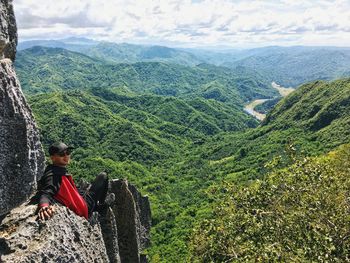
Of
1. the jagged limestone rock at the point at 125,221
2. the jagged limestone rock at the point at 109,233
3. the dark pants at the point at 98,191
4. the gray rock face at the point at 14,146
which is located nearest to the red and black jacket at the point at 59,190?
the gray rock face at the point at 14,146

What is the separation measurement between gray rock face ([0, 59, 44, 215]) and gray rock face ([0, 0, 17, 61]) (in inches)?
22.8

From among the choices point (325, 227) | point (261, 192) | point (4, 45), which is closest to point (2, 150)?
point (4, 45)

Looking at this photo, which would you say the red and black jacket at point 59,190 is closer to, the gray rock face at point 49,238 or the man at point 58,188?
the man at point 58,188

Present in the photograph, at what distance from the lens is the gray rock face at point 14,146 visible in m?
11.2

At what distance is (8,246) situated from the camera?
9570mm

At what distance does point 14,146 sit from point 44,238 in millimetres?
3098

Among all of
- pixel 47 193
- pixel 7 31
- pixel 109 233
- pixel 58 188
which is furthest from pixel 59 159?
pixel 109 233

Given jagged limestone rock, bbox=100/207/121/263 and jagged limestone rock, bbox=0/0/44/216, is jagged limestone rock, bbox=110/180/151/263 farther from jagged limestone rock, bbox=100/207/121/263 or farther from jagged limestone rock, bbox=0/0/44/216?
jagged limestone rock, bbox=0/0/44/216

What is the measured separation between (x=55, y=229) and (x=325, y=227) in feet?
48.5

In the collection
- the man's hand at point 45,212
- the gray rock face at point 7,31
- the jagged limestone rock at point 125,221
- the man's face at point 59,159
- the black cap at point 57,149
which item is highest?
the gray rock face at point 7,31

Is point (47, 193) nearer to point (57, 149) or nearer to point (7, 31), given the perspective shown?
point (57, 149)

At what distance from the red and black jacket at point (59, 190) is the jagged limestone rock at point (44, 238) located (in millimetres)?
287

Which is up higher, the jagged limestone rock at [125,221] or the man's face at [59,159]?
the man's face at [59,159]

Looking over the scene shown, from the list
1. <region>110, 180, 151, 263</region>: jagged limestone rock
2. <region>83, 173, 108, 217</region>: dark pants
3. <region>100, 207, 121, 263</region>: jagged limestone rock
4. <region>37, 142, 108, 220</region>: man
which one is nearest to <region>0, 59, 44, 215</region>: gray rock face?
<region>37, 142, 108, 220</region>: man
